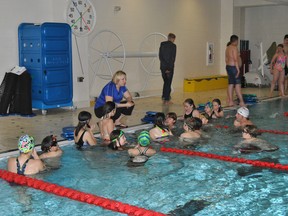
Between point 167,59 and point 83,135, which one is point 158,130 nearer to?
point 83,135

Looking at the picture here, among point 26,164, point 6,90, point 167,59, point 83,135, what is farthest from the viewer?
point 167,59

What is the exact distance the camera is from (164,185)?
4797 millimetres

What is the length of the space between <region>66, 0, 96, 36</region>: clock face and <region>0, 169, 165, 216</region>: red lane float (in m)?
5.82

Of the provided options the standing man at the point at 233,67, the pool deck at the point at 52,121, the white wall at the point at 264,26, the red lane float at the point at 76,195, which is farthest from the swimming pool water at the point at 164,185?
the white wall at the point at 264,26

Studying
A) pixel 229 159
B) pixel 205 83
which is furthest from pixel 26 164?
pixel 205 83

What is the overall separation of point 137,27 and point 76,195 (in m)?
9.58

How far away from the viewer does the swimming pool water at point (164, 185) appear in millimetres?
4129

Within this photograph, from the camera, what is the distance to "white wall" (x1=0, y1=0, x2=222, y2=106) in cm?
997

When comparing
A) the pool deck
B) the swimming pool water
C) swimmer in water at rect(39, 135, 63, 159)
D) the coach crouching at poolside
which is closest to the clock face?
the pool deck

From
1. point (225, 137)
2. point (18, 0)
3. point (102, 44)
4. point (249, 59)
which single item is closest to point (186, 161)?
point (225, 137)

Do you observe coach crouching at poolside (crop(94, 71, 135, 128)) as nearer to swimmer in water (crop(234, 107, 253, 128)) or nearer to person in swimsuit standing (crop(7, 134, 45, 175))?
swimmer in water (crop(234, 107, 253, 128))

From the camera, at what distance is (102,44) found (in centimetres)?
1228

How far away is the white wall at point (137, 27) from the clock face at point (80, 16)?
7.2 inches

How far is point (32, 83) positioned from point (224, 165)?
18.8ft
